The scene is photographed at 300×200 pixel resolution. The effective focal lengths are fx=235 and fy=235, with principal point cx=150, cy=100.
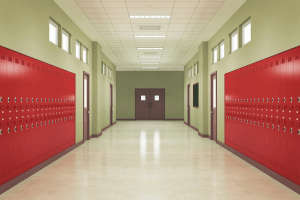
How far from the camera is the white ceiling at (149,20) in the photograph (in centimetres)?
598

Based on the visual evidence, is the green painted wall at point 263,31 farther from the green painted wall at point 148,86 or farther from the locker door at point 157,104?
the locker door at point 157,104

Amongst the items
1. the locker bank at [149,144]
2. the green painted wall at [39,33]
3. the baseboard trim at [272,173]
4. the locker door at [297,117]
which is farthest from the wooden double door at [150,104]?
the locker door at [297,117]

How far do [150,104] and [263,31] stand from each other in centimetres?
1423

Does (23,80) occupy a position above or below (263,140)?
above

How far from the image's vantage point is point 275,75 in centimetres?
446

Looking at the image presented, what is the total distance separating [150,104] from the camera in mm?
18859

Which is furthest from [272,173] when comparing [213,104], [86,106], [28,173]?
[86,106]

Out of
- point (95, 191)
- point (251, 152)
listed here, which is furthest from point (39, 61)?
point (251, 152)

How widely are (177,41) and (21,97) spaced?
6.78 meters

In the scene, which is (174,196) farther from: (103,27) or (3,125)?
(103,27)

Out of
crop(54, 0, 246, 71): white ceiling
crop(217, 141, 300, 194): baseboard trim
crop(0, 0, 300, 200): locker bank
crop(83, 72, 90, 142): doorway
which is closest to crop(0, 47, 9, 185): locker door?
crop(0, 0, 300, 200): locker bank

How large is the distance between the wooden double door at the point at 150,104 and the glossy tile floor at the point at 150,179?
12104 mm

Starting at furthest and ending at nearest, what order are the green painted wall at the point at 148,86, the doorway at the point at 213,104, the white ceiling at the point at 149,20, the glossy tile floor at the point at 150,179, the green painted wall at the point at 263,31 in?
1. the green painted wall at the point at 148,86
2. the doorway at the point at 213,104
3. the white ceiling at the point at 149,20
4. the green painted wall at the point at 263,31
5. the glossy tile floor at the point at 150,179

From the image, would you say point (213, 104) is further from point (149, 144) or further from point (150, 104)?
point (150, 104)
